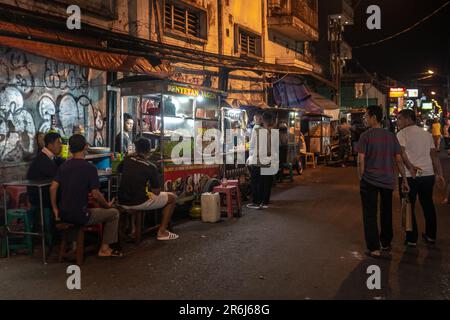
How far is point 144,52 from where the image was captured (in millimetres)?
11133

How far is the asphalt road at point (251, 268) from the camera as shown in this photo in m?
4.91

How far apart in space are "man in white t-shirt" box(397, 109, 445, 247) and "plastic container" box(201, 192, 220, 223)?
3545 mm

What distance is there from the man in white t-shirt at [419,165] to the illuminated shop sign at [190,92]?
4180 mm

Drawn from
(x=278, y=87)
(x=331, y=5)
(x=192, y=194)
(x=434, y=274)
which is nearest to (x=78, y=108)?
(x=192, y=194)

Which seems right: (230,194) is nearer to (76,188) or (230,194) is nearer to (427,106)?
(76,188)

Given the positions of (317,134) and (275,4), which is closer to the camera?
(275,4)

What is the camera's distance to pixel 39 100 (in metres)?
8.77

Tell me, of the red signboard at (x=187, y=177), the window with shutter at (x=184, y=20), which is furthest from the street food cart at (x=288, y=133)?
the red signboard at (x=187, y=177)

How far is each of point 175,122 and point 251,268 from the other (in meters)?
5.82

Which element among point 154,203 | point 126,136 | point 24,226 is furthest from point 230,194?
point 24,226

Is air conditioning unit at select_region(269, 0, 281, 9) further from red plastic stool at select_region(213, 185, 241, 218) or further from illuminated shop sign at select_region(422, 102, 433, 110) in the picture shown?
illuminated shop sign at select_region(422, 102, 433, 110)

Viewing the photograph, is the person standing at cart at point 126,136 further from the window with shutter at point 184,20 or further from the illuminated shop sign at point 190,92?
the window with shutter at point 184,20

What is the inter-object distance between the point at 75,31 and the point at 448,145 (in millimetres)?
21355

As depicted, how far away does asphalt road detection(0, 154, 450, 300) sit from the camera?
193 inches
